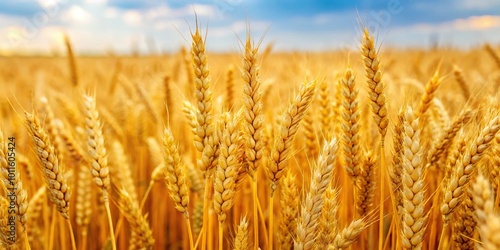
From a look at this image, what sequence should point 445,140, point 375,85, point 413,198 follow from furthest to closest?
point 445,140
point 375,85
point 413,198

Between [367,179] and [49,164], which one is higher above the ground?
[49,164]

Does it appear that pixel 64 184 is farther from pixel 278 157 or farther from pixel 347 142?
pixel 347 142

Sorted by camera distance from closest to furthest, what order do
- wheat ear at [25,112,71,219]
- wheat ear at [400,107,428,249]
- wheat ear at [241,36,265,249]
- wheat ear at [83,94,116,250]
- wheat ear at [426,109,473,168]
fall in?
wheat ear at [400,107,428,249], wheat ear at [241,36,265,249], wheat ear at [25,112,71,219], wheat ear at [83,94,116,250], wheat ear at [426,109,473,168]

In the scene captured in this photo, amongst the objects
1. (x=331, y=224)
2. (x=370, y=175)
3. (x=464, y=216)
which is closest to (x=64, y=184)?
(x=331, y=224)

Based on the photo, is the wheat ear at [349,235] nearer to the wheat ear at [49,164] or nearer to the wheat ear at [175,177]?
the wheat ear at [175,177]

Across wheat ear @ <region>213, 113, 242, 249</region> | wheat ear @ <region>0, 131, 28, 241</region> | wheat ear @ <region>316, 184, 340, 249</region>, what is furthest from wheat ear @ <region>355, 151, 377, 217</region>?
wheat ear @ <region>0, 131, 28, 241</region>

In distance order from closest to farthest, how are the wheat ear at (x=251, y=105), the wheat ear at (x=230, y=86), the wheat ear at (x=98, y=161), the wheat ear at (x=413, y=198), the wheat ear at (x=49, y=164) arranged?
the wheat ear at (x=413, y=198)
the wheat ear at (x=251, y=105)
the wheat ear at (x=49, y=164)
the wheat ear at (x=98, y=161)
the wheat ear at (x=230, y=86)

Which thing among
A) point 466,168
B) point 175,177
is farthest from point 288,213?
point 466,168

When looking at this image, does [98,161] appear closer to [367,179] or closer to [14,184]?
[14,184]

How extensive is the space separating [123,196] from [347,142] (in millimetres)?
922

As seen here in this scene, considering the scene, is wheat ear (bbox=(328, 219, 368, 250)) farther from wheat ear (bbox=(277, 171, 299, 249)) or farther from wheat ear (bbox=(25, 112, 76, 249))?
wheat ear (bbox=(25, 112, 76, 249))

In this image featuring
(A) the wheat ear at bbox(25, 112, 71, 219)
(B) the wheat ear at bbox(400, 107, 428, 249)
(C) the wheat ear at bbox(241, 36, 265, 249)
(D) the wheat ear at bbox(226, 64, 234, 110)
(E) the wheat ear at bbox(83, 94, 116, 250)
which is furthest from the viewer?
(D) the wheat ear at bbox(226, 64, 234, 110)

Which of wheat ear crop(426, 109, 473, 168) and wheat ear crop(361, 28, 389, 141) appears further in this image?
wheat ear crop(426, 109, 473, 168)

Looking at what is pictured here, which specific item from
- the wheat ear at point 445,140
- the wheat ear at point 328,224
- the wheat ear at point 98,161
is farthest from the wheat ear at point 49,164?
the wheat ear at point 445,140
